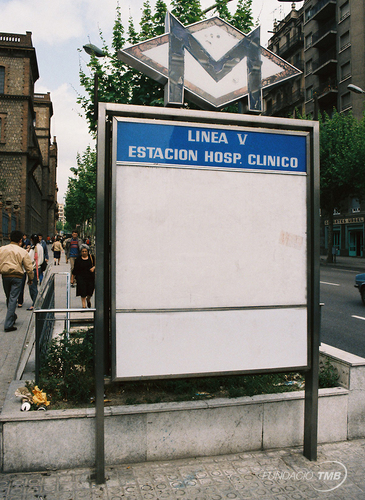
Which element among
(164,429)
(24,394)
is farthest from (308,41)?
(24,394)

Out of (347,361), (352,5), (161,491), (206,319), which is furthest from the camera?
(352,5)

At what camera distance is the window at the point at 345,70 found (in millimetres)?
42938

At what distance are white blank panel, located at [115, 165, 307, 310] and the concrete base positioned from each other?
2.99 ft

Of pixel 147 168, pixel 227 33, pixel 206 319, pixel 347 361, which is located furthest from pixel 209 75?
pixel 347 361

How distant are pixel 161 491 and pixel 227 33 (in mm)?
3551

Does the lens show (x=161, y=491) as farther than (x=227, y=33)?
No

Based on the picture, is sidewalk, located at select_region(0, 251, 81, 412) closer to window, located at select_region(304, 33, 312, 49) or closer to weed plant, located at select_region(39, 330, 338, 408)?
weed plant, located at select_region(39, 330, 338, 408)

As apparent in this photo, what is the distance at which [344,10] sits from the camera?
43719 millimetres

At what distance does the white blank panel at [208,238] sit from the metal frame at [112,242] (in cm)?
8

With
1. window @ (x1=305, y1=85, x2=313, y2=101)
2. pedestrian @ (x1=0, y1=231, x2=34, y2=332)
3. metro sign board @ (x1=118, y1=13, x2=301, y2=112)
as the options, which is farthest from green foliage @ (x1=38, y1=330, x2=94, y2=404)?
window @ (x1=305, y1=85, x2=313, y2=101)

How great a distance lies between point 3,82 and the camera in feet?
142

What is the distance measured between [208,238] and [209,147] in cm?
71

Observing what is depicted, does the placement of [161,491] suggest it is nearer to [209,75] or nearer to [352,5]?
[209,75]

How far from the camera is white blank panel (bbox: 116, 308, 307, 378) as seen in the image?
3.34 meters
